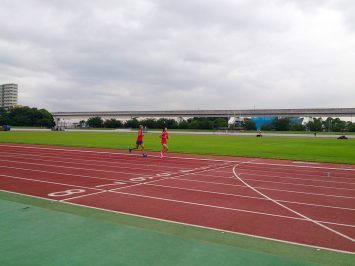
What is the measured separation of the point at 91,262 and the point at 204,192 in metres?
5.52

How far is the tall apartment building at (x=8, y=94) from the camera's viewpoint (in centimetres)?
18725

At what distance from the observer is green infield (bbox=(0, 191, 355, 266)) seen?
193 inches

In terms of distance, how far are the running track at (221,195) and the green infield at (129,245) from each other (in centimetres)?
52

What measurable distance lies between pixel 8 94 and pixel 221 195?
201500 millimetres

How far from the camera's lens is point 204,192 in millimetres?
9969

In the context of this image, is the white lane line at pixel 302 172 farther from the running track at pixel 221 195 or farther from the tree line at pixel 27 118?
the tree line at pixel 27 118

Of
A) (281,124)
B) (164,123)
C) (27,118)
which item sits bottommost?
(281,124)

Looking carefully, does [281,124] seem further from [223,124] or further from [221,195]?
[221,195]

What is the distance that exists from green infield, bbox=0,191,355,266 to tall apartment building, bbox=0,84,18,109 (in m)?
200

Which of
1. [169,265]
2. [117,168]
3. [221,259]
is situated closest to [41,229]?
[169,265]

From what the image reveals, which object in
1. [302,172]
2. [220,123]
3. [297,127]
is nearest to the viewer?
[302,172]

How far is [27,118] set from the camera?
120 m

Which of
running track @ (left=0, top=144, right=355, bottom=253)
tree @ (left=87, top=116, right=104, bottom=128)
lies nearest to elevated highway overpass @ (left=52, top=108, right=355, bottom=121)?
tree @ (left=87, top=116, right=104, bottom=128)

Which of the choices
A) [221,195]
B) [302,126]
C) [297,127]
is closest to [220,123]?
[297,127]
